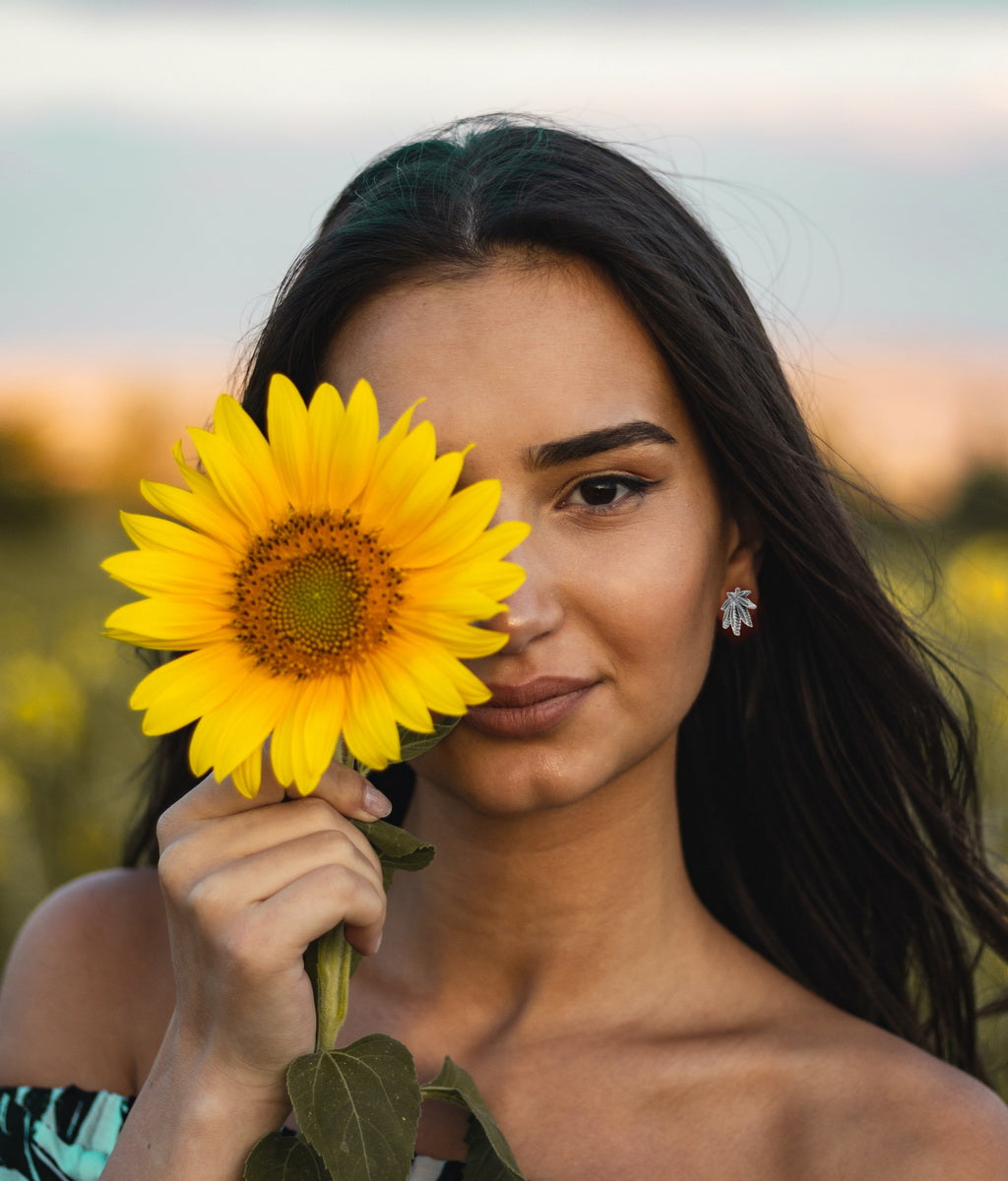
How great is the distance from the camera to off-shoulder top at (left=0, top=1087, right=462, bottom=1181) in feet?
7.72

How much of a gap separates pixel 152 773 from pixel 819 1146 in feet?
5.02

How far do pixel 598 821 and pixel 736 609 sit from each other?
1.37 feet

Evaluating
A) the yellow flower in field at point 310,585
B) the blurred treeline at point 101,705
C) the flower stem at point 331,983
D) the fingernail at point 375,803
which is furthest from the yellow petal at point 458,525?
the blurred treeline at point 101,705

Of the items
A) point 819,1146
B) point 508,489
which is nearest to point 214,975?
point 508,489

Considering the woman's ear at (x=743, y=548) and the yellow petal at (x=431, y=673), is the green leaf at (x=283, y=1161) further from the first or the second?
the woman's ear at (x=743, y=548)

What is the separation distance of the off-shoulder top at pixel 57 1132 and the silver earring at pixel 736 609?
1.32 meters

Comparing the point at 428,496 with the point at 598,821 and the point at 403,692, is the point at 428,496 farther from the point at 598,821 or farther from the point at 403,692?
the point at 598,821

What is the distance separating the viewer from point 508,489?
6.02ft

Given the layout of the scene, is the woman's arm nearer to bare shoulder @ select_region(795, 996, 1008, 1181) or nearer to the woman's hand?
the woman's hand

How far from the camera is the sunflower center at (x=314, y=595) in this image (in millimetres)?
1395

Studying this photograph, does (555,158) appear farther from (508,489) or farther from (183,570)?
(183,570)

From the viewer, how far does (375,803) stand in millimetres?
1562

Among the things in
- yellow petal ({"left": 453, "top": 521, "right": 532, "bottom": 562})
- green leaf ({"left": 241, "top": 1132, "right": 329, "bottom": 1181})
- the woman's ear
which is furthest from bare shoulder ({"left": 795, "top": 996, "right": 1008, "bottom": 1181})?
yellow petal ({"left": 453, "top": 521, "right": 532, "bottom": 562})

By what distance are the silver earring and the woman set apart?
10mm
